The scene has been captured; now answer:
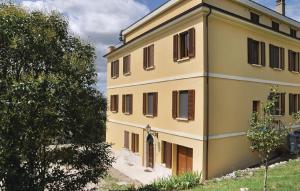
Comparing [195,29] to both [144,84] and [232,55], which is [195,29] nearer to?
[232,55]

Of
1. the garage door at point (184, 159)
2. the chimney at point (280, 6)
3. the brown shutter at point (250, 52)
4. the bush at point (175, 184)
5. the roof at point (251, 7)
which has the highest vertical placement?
the chimney at point (280, 6)

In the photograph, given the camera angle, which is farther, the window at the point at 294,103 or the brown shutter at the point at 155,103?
the window at the point at 294,103

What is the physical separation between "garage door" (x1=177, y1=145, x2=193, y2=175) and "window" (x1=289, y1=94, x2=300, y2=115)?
400 inches

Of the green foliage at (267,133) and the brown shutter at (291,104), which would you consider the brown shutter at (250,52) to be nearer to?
the brown shutter at (291,104)

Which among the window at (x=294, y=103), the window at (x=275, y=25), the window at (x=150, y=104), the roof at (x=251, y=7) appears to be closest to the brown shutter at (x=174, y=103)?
the window at (x=150, y=104)

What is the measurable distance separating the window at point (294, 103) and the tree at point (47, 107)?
58.4 ft

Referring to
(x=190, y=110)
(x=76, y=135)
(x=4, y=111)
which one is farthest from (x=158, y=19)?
(x=4, y=111)

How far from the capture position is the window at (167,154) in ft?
69.3

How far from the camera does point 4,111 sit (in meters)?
9.48

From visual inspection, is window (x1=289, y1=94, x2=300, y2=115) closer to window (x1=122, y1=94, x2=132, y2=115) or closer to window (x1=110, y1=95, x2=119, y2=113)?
window (x1=122, y1=94, x2=132, y2=115)

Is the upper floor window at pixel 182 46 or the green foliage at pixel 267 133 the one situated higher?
the upper floor window at pixel 182 46

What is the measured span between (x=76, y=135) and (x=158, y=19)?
52.3 ft

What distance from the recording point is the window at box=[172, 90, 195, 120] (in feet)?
61.0

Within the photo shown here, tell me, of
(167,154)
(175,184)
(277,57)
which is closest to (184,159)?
(167,154)
